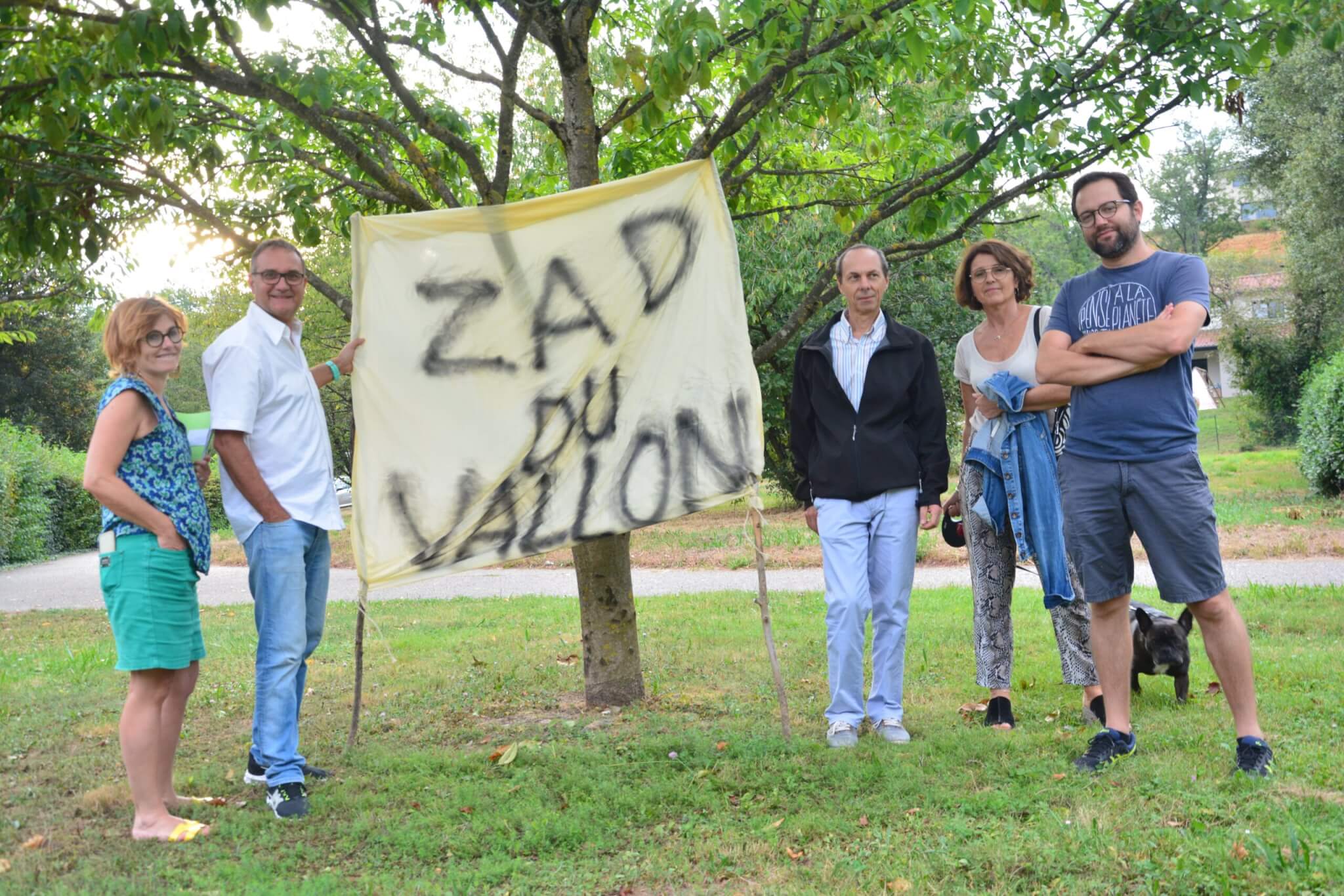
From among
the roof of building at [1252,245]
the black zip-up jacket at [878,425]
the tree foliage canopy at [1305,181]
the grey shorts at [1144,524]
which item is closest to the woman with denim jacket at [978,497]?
the black zip-up jacket at [878,425]

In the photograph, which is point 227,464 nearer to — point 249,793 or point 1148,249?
point 249,793

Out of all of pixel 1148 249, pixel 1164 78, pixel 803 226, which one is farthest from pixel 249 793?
pixel 803 226

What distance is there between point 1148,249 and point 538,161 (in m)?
6.42

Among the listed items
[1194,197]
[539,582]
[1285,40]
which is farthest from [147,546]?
[1194,197]

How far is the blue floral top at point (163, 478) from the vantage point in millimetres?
4195

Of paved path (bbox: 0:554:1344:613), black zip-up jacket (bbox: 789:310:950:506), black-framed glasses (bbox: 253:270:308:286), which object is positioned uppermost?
black-framed glasses (bbox: 253:270:308:286)

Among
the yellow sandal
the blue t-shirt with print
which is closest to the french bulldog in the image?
Result: the blue t-shirt with print

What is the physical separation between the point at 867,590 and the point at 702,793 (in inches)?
49.0

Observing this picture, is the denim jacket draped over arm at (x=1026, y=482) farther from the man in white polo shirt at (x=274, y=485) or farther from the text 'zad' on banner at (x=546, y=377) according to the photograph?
the man in white polo shirt at (x=274, y=485)

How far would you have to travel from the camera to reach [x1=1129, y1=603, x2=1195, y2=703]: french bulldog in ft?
17.3

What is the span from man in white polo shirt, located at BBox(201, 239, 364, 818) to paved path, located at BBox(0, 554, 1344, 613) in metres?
5.59

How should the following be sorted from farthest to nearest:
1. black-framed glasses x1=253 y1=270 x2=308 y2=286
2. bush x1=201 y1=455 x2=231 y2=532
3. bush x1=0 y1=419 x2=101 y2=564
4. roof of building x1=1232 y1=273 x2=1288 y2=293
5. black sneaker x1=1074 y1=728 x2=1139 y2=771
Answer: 1. roof of building x1=1232 y1=273 x2=1288 y2=293
2. bush x1=201 y1=455 x2=231 y2=532
3. bush x1=0 y1=419 x2=101 y2=564
4. black-framed glasses x1=253 y1=270 x2=308 y2=286
5. black sneaker x1=1074 y1=728 x2=1139 y2=771

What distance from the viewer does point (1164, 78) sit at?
5.62 m

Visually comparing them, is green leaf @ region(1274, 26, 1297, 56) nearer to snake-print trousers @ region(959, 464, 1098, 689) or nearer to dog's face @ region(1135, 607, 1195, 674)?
snake-print trousers @ region(959, 464, 1098, 689)
